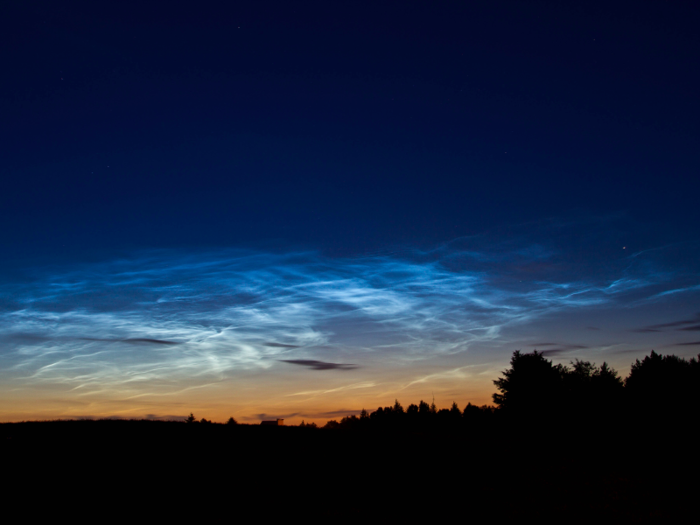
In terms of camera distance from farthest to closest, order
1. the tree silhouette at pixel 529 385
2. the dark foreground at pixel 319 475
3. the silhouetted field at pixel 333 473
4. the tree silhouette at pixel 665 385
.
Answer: the tree silhouette at pixel 529 385 < the tree silhouette at pixel 665 385 < the silhouetted field at pixel 333 473 < the dark foreground at pixel 319 475

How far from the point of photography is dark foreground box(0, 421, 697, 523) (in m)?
18.5

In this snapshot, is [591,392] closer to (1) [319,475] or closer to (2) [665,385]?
(2) [665,385]

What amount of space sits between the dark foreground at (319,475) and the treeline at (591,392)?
83.1 ft

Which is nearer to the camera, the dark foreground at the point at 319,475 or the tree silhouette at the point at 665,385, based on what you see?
the dark foreground at the point at 319,475

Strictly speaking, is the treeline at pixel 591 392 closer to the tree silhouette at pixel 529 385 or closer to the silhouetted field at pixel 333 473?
the tree silhouette at pixel 529 385

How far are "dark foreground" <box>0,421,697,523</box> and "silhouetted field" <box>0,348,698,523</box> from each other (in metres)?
0.08

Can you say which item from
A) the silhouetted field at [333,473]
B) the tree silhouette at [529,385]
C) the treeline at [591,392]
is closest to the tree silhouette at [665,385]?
the treeline at [591,392]

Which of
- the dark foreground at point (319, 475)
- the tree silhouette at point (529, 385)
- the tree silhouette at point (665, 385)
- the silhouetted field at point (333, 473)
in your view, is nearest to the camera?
the dark foreground at point (319, 475)

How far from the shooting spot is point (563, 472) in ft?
92.8

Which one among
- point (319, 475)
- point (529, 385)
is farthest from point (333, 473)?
point (529, 385)

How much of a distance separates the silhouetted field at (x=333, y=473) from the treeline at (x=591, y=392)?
2181 centimetres

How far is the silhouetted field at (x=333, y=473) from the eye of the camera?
61.5 feet

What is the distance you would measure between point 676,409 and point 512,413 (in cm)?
2324

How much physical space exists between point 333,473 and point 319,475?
929 mm
